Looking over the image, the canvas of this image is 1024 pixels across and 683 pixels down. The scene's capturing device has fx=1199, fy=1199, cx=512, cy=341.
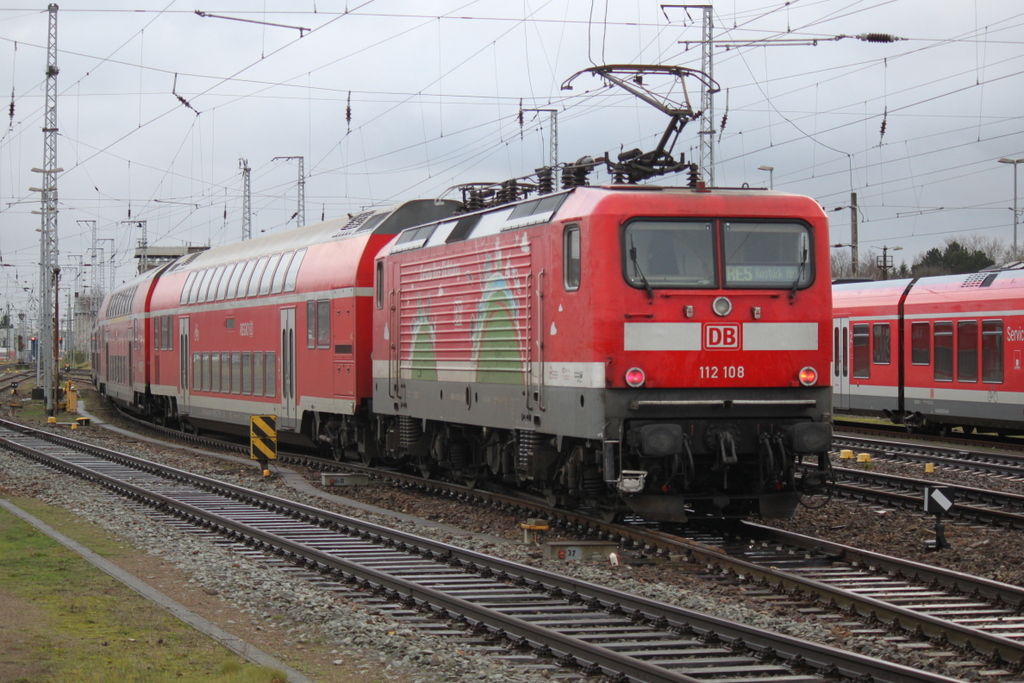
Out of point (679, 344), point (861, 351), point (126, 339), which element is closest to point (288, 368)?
point (679, 344)

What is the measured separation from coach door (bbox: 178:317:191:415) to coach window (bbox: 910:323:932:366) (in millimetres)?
16966

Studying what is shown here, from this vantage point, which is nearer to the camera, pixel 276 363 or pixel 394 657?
pixel 394 657

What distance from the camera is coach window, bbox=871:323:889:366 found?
90.7 feet

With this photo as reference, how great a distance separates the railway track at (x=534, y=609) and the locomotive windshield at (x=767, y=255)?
12.9 feet

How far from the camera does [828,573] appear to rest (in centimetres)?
1060

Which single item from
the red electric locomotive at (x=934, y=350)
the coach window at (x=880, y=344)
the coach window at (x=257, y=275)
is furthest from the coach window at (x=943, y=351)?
the coach window at (x=257, y=275)

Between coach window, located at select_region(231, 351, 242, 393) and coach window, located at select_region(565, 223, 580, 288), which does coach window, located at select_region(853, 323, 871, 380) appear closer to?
coach window, located at select_region(231, 351, 242, 393)

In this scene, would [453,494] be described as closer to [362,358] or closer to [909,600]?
[362,358]

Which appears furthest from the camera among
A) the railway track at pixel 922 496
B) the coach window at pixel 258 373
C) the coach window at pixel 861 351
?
the coach window at pixel 861 351

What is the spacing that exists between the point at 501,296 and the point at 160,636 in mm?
6823

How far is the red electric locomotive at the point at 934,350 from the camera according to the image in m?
23.6

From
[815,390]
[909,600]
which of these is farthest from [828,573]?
[815,390]

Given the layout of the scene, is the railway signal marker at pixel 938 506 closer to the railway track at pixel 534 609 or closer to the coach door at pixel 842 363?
the railway track at pixel 534 609

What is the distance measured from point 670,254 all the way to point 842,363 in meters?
18.7
